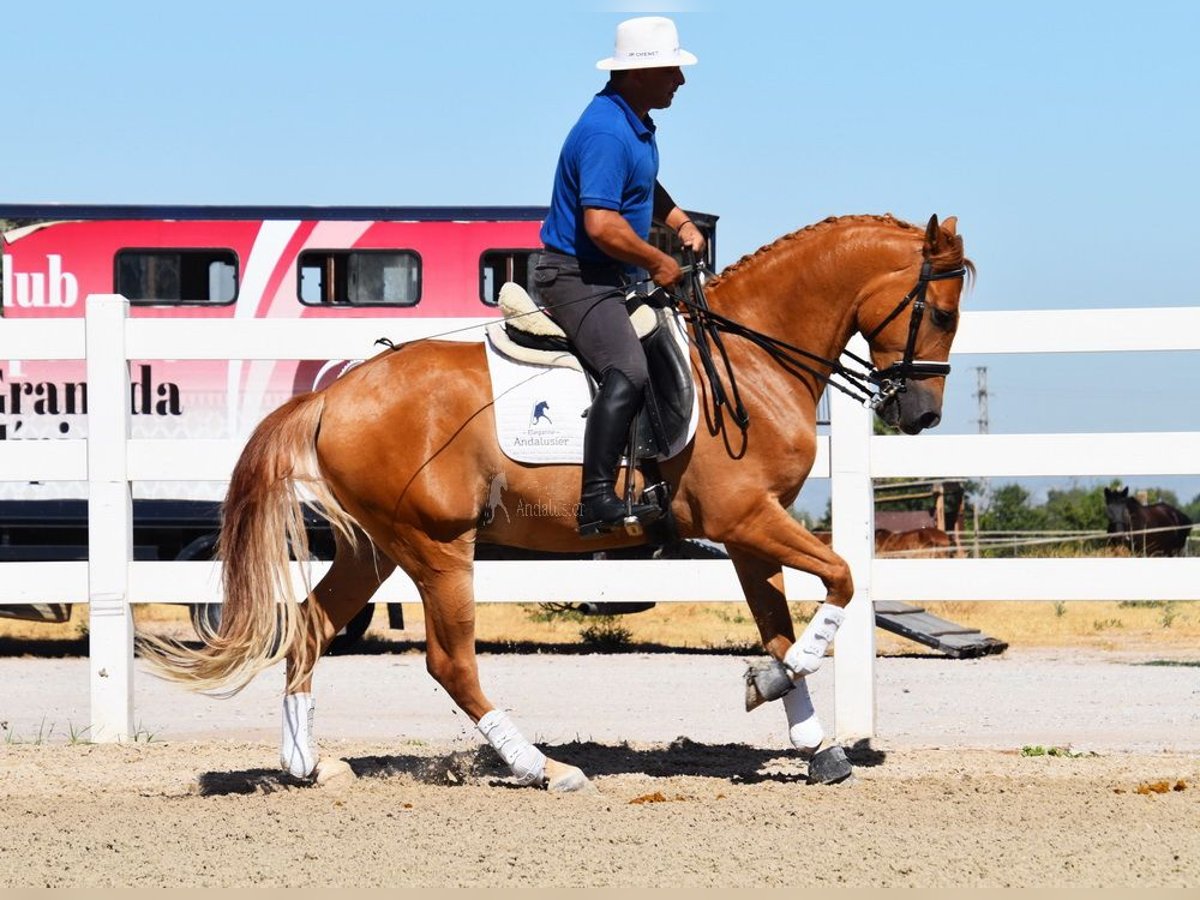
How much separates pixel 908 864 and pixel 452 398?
272cm

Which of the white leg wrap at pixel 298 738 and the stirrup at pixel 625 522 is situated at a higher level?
the stirrup at pixel 625 522

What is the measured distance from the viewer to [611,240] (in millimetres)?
6461

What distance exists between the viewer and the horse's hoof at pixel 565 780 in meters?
6.56

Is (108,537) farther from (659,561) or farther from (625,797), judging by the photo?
(625,797)

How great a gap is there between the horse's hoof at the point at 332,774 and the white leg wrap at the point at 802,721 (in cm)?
183

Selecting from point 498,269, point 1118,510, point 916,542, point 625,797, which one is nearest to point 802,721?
point 625,797

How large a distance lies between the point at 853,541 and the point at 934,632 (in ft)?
19.1

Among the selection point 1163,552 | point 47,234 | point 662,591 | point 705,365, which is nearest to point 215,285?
point 47,234

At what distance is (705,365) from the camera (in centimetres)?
674

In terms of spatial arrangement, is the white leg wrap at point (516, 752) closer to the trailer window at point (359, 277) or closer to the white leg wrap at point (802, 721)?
the white leg wrap at point (802, 721)

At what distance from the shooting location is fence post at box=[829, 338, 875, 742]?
25.8 feet

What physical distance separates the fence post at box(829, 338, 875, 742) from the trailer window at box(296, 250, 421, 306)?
25.4 ft

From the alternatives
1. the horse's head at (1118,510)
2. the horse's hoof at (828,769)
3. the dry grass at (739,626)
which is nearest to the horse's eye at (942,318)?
the horse's hoof at (828,769)

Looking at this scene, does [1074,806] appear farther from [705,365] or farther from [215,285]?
[215,285]
